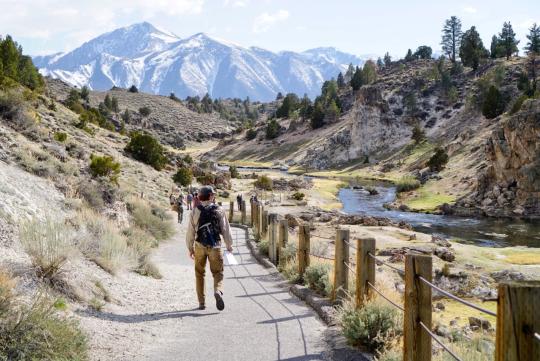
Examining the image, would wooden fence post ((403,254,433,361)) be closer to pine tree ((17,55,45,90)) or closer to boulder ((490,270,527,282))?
boulder ((490,270,527,282))

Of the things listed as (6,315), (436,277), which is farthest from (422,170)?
(6,315)

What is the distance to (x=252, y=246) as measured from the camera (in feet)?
61.0

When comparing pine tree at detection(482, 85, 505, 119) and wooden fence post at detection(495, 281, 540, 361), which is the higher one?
pine tree at detection(482, 85, 505, 119)

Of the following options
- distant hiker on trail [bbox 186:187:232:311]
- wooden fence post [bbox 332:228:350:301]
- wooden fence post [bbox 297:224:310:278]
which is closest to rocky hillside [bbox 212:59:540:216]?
wooden fence post [bbox 297:224:310:278]

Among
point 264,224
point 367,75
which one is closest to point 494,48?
point 367,75

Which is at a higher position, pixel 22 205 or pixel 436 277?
pixel 22 205

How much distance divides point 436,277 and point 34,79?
51.6 meters

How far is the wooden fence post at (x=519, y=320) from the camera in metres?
3.15

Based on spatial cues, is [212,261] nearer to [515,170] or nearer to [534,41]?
[515,170]

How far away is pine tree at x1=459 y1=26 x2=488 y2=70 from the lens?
104m

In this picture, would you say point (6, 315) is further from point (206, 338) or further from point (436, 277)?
point (436, 277)

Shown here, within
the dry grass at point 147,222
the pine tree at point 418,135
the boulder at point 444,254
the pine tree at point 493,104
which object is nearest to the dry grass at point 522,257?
the boulder at point 444,254

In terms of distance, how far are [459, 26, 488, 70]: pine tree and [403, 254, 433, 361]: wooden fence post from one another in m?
108

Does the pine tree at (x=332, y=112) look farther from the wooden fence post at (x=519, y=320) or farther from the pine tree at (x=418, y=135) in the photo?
the wooden fence post at (x=519, y=320)
